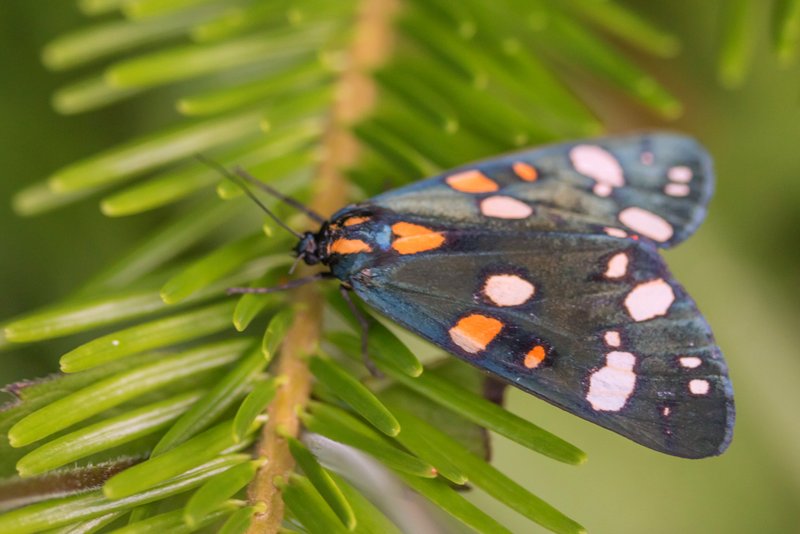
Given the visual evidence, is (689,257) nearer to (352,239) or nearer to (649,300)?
(649,300)

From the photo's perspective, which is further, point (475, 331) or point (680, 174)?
point (680, 174)

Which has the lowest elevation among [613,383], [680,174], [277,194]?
[613,383]

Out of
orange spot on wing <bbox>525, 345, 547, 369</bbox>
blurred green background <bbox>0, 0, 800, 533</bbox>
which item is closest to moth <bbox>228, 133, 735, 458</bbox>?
orange spot on wing <bbox>525, 345, 547, 369</bbox>

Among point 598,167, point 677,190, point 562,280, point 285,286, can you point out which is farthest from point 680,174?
point 285,286

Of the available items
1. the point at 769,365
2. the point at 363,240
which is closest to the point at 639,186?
the point at 363,240

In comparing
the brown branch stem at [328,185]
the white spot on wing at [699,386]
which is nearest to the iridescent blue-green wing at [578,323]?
the white spot on wing at [699,386]

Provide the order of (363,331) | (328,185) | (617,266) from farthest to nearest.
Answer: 1. (328,185)
2. (617,266)
3. (363,331)
